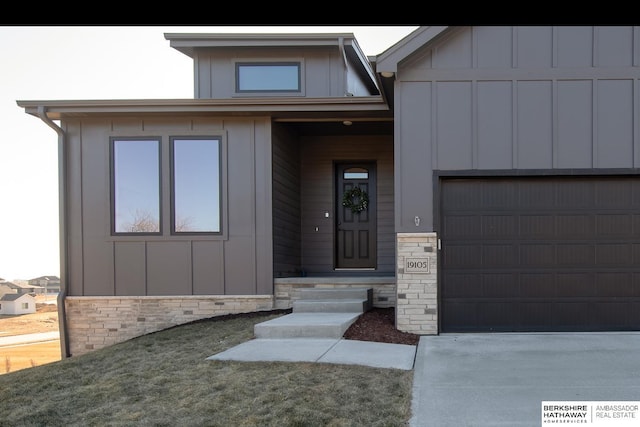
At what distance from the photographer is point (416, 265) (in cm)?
753

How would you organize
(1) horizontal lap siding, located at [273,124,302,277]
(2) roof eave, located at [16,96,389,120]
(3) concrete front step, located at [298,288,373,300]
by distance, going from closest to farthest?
1. (3) concrete front step, located at [298,288,373,300]
2. (2) roof eave, located at [16,96,389,120]
3. (1) horizontal lap siding, located at [273,124,302,277]

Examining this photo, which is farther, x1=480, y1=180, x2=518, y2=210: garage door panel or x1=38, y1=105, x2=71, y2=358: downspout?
x1=38, y1=105, x2=71, y2=358: downspout

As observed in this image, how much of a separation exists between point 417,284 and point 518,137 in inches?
96.4

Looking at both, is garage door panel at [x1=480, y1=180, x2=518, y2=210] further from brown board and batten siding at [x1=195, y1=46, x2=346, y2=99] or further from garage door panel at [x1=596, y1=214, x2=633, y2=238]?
brown board and batten siding at [x1=195, y1=46, x2=346, y2=99]

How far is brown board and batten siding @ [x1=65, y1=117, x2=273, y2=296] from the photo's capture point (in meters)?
9.27

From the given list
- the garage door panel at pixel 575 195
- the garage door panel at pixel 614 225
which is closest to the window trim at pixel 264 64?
the garage door panel at pixel 575 195

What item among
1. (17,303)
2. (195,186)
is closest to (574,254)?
(195,186)

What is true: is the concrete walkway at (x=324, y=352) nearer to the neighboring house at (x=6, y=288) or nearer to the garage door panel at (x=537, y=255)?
the garage door panel at (x=537, y=255)

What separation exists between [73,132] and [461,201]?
6618 mm

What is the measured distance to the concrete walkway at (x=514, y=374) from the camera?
14.0 ft

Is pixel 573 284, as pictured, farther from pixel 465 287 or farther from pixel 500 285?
pixel 465 287

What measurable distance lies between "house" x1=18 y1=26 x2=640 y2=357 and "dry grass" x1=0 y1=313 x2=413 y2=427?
2766 mm

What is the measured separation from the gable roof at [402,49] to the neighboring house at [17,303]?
15080 mm

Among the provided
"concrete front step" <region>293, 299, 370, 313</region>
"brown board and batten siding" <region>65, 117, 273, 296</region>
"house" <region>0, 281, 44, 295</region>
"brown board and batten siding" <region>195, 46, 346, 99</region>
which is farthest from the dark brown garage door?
"house" <region>0, 281, 44, 295</region>
